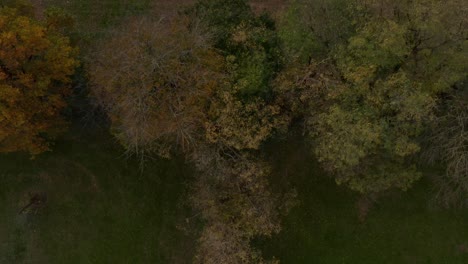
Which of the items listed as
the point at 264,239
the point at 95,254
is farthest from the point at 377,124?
the point at 95,254

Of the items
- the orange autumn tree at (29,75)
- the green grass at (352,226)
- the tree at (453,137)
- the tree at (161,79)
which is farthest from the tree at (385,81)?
the orange autumn tree at (29,75)

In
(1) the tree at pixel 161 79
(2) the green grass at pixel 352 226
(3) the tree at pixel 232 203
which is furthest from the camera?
(2) the green grass at pixel 352 226

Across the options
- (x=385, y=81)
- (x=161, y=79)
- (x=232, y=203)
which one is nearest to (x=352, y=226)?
(x=232, y=203)

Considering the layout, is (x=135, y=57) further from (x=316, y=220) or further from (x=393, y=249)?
(x=393, y=249)

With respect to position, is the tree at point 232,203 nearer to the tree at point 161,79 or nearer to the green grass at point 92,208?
the tree at point 161,79

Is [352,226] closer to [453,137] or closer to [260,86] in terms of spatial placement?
[453,137]

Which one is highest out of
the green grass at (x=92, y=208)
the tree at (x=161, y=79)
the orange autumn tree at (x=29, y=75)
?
the tree at (x=161, y=79)
